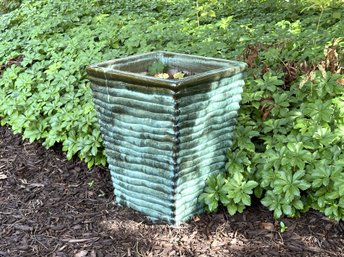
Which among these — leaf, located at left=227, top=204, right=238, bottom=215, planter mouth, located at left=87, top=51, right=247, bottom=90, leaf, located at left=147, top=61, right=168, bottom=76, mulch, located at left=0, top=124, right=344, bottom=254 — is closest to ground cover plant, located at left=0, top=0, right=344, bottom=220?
leaf, located at left=227, top=204, right=238, bottom=215

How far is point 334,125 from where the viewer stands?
110 inches

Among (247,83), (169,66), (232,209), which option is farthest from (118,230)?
(247,83)

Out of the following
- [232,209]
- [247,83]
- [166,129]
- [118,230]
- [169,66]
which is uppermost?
[169,66]

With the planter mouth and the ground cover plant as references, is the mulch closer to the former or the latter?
the ground cover plant

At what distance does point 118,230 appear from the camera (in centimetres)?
273

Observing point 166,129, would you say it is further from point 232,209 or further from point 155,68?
point 155,68

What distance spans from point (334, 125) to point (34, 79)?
2936 mm

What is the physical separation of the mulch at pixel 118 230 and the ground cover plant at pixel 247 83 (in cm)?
12

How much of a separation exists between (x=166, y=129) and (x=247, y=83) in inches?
44.5

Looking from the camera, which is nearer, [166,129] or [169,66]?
[166,129]

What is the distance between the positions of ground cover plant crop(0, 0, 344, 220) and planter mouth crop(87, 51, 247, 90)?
44 centimetres

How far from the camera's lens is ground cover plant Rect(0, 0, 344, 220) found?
2.60 meters

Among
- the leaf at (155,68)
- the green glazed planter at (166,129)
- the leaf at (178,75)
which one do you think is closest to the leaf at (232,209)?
the green glazed planter at (166,129)

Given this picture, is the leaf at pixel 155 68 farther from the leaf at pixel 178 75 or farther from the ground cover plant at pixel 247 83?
the ground cover plant at pixel 247 83
